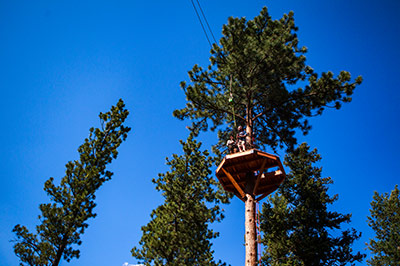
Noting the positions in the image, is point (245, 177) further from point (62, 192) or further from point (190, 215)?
point (62, 192)

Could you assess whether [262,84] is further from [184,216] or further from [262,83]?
[184,216]

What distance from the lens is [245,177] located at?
976 centimetres

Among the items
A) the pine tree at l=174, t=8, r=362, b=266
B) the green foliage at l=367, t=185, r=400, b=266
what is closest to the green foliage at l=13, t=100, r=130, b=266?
the pine tree at l=174, t=8, r=362, b=266

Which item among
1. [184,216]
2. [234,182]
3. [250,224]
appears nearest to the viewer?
[250,224]

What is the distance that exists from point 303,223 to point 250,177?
7.95 meters

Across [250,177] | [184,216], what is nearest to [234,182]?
[250,177]

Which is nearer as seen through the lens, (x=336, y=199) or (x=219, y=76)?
(x=219, y=76)

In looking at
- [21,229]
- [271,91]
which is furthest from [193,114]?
[21,229]

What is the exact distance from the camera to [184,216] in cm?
1487

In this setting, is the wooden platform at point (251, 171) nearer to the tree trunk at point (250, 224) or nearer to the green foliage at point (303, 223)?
the tree trunk at point (250, 224)

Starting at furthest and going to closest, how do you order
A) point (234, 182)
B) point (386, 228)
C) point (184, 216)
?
point (386, 228), point (184, 216), point (234, 182)

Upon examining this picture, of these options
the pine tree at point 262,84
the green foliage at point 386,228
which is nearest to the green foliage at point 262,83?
the pine tree at point 262,84

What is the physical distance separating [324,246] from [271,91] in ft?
30.9

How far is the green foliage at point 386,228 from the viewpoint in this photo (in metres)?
20.8
